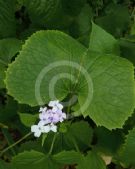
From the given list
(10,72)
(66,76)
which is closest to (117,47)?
(66,76)

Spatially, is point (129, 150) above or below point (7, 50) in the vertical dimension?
below

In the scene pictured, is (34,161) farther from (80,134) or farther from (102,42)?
(102,42)

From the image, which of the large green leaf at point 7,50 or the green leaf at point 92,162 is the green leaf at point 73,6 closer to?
the large green leaf at point 7,50

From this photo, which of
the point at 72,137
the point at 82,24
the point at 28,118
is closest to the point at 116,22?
the point at 82,24

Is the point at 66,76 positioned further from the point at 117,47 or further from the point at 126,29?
the point at 126,29

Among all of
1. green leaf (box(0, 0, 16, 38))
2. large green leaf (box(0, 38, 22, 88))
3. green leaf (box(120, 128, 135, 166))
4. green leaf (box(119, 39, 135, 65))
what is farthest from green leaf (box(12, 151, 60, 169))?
→ green leaf (box(0, 0, 16, 38))
